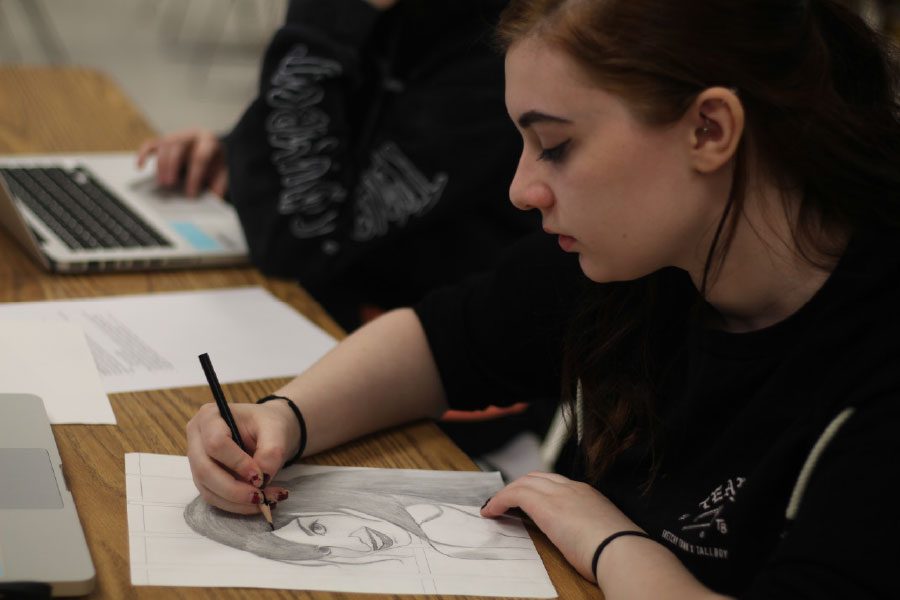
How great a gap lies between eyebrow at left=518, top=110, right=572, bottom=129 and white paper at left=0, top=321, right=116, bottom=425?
0.46 metres

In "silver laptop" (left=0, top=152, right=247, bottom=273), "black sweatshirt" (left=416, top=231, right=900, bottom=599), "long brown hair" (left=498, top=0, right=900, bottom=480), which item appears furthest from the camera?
"silver laptop" (left=0, top=152, right=247, bottom=273)

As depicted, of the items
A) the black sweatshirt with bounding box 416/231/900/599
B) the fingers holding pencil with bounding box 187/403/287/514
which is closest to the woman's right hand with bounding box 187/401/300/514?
the fingers holding pencil with bounding box 187/403/287/514

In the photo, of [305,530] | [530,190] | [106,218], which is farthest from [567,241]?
[106,218]

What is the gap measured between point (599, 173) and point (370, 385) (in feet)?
1.16

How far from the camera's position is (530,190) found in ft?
3.01

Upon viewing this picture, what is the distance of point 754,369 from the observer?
926mm

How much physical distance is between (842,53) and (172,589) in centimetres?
67

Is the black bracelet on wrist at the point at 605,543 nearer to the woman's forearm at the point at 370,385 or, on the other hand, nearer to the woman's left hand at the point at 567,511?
the woman's left hand at the point at 567,511

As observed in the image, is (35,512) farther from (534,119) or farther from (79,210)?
(79,210)

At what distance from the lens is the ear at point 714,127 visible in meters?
0.85

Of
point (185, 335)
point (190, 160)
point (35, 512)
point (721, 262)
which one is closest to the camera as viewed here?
point (35, 512)

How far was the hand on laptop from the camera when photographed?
64.3 inches

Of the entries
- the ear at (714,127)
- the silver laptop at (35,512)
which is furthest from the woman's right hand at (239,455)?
the ear at (714,127)

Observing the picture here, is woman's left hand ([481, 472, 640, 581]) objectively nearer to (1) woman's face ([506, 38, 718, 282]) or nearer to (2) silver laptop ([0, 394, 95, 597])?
(1) woman's face ([506, 38, 718, 282])
